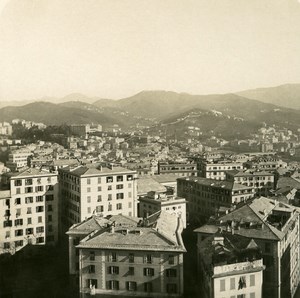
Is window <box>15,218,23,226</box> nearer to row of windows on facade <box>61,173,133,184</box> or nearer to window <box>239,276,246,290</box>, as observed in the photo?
row of windows on facade <box>61,173,133,184</box>

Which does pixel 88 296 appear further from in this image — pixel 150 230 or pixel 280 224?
pixel 280 224

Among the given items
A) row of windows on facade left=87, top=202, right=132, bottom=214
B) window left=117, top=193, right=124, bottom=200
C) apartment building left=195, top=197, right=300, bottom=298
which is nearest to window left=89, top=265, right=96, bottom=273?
apartment building left=195, top=197, right=300, bottom=298

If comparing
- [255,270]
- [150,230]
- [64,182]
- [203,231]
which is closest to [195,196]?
[64,182]

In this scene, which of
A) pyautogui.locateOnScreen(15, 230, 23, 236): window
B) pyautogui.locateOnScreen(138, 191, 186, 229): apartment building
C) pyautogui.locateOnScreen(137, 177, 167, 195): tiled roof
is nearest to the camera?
pyautogui.locateOnScreen(15, 230, 23, 236): window

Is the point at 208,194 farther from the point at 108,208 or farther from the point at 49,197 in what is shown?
the point at 49,197

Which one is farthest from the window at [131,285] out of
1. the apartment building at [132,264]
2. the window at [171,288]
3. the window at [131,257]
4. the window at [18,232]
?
the window at [18,232]

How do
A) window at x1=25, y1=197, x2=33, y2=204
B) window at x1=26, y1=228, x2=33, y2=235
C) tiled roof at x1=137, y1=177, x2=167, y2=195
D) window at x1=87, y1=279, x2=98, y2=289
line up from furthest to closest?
tiled roof at x1=137, y1=177, x2=167, y2=195, window at x1=25, y1=197, x2=33, y2=204, window at x1=26, y1=228, x2=33, y2=235, window at x1=87, y1=279, x2=98, y2=289

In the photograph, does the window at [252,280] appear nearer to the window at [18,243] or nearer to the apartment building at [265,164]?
the window at [18,243]
